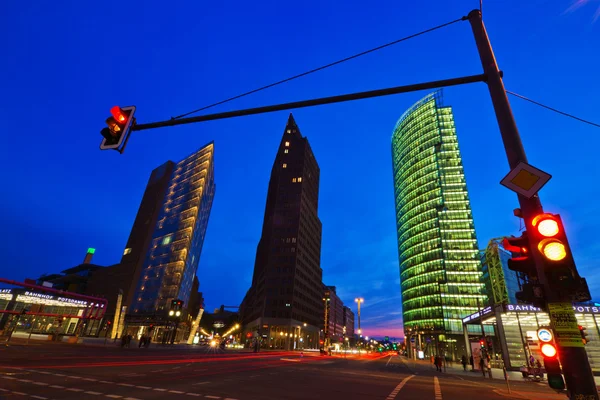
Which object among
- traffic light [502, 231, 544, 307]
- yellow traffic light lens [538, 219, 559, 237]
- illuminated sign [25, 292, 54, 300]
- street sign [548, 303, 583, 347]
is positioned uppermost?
illuminated sign [25, 292, 54, 300]

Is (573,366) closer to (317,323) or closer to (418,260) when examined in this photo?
(418,260)

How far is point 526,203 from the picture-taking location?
14.8ft

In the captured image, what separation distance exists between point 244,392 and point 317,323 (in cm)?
13176

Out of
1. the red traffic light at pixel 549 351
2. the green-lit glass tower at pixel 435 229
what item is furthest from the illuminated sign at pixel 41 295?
the green-lit glass tower at pixel 435 229

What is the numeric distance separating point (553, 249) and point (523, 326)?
168 feet

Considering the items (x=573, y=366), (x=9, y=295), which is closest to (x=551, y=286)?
(x=573, y=366)

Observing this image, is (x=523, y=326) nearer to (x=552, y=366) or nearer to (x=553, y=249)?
(x=552, y=366)

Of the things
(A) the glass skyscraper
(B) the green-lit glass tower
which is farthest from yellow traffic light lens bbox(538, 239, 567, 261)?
(B) the green-lit glass tower

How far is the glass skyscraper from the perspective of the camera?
292ft

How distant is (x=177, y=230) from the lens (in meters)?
96.8

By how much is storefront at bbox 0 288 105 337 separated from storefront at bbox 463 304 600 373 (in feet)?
212

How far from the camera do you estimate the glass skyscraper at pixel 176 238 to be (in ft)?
292

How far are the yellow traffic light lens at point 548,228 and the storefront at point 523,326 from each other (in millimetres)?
38120

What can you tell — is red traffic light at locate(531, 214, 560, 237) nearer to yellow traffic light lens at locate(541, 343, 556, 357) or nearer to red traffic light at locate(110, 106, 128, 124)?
yellow traffic light lens at locate(541, 343, 556, 357)
